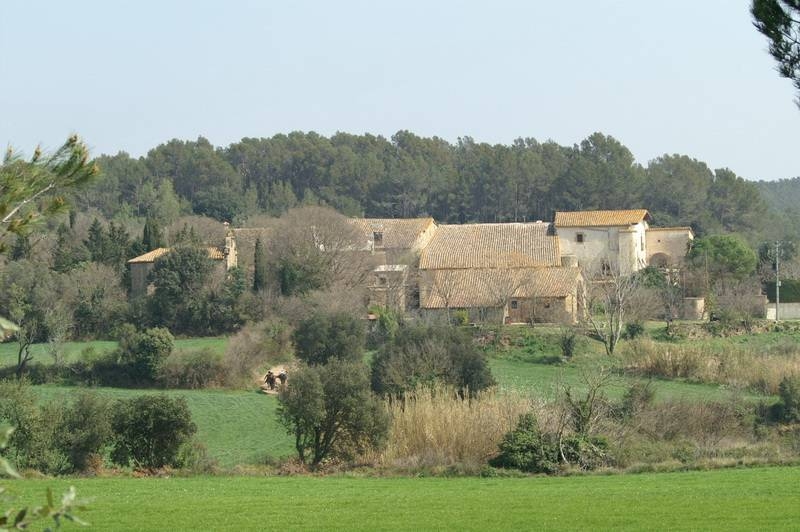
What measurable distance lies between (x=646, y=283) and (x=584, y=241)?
8035 mm

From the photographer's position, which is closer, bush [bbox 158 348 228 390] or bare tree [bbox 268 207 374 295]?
bush [bbox 158 348 228 390]

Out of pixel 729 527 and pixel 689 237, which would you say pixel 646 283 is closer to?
pixel 689 237

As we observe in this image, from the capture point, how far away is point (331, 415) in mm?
25734

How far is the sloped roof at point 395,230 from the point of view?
57156mm

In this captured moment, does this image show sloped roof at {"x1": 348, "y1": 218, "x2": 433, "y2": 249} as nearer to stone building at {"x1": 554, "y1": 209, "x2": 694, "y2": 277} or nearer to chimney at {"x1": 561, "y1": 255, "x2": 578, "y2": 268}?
stone building at {"x1": 554, "y1": 209, "x2": 694, "y2": 277}

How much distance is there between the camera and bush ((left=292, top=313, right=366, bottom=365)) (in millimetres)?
38281

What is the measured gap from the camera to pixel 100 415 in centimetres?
2419

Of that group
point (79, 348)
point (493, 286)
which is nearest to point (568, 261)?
point (493, 286)

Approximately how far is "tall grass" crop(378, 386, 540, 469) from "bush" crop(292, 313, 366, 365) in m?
12.8

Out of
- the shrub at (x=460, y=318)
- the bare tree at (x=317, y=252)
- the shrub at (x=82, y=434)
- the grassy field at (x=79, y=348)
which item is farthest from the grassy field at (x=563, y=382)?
the bare tree at (x=317, y=252)

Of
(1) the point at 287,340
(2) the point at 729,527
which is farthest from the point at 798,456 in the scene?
(1) the point at 287,340

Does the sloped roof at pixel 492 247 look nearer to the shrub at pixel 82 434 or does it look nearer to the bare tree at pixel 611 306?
the bare tree at pixel 611 306

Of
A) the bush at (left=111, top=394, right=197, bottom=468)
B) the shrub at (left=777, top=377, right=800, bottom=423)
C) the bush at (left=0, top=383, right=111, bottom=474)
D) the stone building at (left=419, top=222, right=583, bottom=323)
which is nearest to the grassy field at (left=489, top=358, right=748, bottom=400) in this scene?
the shrub at (left=777, top=377, right=800, bottom=423)

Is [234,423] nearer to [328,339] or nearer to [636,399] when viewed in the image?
[328,339]
